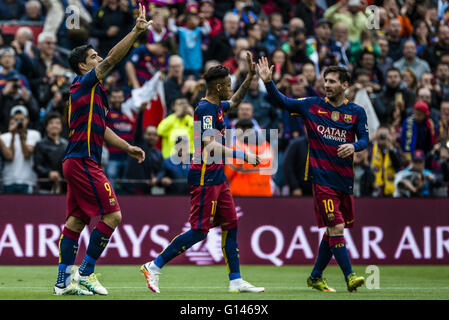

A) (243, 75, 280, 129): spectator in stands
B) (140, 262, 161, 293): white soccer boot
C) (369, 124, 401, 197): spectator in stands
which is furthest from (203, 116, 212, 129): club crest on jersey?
(369, 124, 401, 197): spectator in stands

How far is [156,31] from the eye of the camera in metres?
17.6

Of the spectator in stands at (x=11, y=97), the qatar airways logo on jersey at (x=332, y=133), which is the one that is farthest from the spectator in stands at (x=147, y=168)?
the qatar airways logo on jersey at (x=332, y=133)

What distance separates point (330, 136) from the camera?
34.1 feet

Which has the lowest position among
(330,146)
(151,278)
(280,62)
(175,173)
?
(151,278)

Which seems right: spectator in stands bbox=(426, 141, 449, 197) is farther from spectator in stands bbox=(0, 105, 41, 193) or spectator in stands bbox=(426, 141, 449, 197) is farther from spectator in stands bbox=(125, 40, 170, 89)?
spectator in stands bbox=(0, 105, 41, 193)

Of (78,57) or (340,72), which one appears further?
(340,72)

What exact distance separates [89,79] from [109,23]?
30.9 feet

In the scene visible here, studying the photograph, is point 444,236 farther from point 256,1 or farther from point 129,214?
point 256,1

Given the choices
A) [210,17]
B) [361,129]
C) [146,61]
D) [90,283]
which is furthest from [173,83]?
[90,283]

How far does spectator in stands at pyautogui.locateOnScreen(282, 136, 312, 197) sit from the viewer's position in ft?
51.7

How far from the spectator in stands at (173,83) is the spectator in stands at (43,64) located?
6.67ft

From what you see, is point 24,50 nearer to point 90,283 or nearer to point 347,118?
point 347,118

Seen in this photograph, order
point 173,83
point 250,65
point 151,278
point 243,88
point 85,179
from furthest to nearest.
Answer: point 173,83
point 243,88
point 250,65
point 151,278
point 85,179

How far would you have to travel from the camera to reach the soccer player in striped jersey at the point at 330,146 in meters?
10.2
